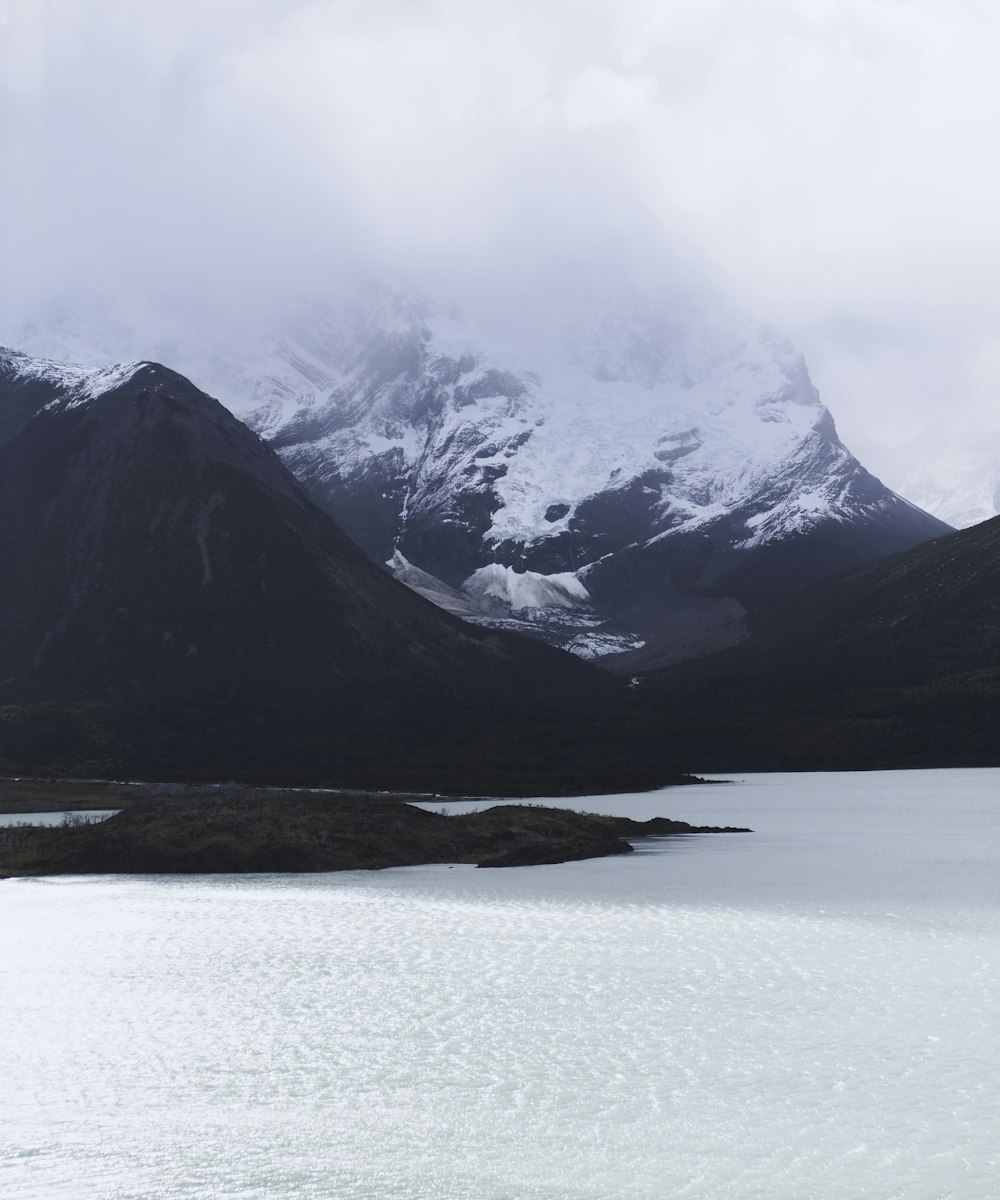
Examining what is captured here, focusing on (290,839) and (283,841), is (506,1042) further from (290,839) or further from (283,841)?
(290,839)

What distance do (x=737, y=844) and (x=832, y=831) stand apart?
12.6m

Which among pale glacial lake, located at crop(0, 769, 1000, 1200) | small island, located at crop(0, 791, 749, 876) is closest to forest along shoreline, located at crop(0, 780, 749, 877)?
small island, located at crop(0, 791, 749, 876)

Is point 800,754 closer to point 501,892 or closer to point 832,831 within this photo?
point 832,831

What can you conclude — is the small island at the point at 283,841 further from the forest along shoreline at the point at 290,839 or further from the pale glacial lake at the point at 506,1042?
the pale glacial lake at the point at 506,1042

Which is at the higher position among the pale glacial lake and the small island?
the small island

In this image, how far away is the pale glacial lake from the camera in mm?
25562

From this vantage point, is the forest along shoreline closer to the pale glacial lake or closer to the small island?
the small island

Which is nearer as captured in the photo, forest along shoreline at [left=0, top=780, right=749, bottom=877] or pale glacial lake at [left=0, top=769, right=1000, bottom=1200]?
pale glacial lake at [left=0, top=769, right=1000, bottom=1200]

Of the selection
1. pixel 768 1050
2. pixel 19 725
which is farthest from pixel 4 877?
pixel 19 725

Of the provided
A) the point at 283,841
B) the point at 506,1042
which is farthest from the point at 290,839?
the point at 506,1042

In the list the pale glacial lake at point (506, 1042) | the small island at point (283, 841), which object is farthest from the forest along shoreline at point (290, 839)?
the pale glacial lake at point (506, 1042)

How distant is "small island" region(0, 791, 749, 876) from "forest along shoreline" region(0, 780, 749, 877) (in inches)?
2.1

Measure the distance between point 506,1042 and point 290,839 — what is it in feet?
136

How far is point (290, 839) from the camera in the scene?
74.2m
